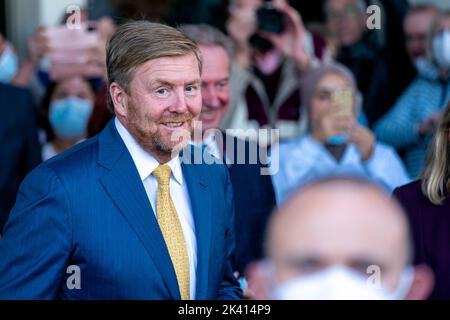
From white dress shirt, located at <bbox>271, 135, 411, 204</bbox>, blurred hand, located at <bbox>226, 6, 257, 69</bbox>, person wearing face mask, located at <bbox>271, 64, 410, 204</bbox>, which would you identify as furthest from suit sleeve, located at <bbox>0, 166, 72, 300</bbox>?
blurred hand, located at <bbox>226, 6, 257, 69</bbox>

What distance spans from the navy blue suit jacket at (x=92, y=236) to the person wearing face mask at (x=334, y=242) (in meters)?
0.96

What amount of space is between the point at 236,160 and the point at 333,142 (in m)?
0.93

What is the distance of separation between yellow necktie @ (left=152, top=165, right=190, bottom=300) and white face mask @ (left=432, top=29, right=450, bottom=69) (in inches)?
98.6

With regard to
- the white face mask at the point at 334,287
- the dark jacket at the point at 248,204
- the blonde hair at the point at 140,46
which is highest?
the blonde hair at the point at 140,46

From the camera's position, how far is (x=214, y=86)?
376 centimetres

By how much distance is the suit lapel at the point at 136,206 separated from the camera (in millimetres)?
2463

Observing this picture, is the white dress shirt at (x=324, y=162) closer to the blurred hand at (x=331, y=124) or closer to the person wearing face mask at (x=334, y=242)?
the blurred hand at (x=331, y=124)

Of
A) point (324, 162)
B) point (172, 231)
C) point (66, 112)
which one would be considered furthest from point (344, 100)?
point (172, 231)

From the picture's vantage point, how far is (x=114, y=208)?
247 centimetres

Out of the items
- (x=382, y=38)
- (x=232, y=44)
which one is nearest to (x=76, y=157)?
(x=232, y=44)

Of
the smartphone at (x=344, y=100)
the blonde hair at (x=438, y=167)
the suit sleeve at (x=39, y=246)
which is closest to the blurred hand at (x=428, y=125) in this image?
the smartphone at (x=344, y=100)

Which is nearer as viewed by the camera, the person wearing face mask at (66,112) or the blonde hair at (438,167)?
the blonde hair at (438,167)

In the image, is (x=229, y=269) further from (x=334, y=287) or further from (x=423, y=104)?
(x=423, y=104)

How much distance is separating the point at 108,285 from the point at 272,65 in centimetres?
311
